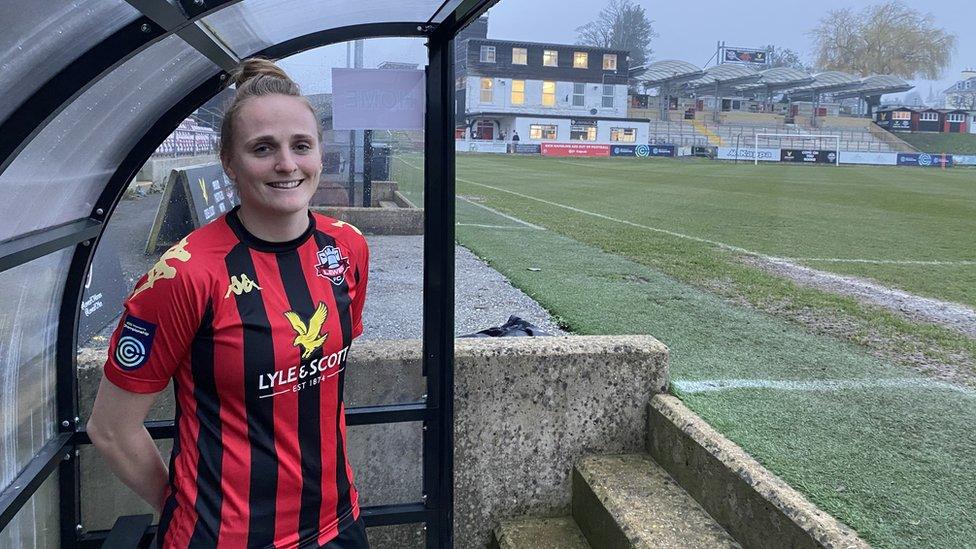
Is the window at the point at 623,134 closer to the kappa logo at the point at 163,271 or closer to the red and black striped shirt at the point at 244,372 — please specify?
the red and black striped shirt at the point at 244,372

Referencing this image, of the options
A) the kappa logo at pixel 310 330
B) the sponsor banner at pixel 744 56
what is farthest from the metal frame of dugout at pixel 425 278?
the sponsor banner at pixel 744 56

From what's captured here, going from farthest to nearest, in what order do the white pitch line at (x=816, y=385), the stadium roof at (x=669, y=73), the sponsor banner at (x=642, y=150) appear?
the stadium roof at (x=669, y=73), the sponsor banner at (x=642, y=150), the white pitch line at (x=816, y=385)

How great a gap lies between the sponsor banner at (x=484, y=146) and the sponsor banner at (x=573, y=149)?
3.18 m

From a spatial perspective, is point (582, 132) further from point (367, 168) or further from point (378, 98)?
point (378, 98)

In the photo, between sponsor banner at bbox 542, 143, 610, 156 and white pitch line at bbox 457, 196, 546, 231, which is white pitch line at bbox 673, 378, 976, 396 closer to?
white pitch line at bbox 457, 196, 546, 231

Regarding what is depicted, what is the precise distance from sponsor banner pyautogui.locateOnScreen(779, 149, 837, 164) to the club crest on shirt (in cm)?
5436

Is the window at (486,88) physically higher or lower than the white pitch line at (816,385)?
higher

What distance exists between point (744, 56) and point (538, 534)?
114 meters

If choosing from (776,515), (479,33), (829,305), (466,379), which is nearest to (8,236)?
(466,379)

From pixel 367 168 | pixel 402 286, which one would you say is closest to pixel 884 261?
pixel 402 286

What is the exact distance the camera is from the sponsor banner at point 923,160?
54000mm

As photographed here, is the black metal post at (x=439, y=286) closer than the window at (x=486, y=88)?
Yes

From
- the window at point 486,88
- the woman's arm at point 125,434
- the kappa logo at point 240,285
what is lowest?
the woman's arm at point 125,434

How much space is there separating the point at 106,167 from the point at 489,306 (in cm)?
324
